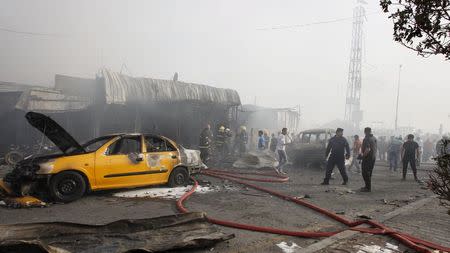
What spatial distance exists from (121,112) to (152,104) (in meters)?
1.45

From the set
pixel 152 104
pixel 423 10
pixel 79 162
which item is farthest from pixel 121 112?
pixel 423 10

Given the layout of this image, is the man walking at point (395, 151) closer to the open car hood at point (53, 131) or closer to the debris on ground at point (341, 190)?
the debris on ground at point (341, 190)

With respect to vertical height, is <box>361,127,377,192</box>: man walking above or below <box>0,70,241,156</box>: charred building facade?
below

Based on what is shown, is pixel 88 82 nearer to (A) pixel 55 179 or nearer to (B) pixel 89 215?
(A) pixel 55 179

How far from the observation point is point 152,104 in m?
17.0

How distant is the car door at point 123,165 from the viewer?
7805mm

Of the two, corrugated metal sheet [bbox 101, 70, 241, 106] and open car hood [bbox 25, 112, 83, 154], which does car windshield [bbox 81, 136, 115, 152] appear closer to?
open car hood [bbox 25, 112, 83, 154]

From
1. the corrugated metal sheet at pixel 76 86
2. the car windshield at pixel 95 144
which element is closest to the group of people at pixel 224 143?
the corrugated metal sheet at pixel 76 86

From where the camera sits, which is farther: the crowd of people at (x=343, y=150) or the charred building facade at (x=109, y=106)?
the charred building facade at (x=109, y=106)

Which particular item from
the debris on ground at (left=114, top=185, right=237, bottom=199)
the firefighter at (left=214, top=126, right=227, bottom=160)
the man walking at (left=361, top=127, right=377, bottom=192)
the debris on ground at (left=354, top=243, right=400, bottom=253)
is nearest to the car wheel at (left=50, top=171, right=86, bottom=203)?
the debris on ground at (left=114, top=185, right=237, bottom=199)

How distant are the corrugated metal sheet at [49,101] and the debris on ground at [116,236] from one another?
37.3 ft

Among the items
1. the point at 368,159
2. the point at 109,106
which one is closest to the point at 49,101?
the point at 109,106

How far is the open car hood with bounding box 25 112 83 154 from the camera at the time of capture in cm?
719

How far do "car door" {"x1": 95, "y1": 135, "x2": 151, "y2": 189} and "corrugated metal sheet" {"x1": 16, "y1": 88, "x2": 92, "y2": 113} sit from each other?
8.05 m
